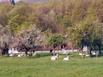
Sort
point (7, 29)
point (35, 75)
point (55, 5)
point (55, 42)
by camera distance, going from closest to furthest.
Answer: point (35, 75)
point (55, 42)
point (7, 29)
point (55, 5)

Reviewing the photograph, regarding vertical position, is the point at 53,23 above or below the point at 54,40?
above

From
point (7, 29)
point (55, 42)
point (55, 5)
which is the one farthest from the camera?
point (55, 5)

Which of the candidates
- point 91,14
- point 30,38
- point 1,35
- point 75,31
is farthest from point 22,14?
point 75,31

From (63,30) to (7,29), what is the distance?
A: 2131 cm

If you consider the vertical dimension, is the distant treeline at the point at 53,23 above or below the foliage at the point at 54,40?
above

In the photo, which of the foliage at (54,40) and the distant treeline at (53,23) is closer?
the distant treeline at (53,23)

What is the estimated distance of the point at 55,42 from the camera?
82.4m

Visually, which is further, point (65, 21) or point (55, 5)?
point (55, 5)

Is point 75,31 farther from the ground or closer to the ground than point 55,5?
closer to the ground

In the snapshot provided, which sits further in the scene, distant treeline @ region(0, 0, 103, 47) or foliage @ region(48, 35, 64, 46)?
foliage @ region(48, 35, 64, 46)

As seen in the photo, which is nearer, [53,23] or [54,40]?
[54,40]

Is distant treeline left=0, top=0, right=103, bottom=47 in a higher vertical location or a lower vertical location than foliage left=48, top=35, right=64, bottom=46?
higher

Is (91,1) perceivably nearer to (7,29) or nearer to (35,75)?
(7,29)

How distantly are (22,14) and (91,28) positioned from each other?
42002 millimetres
